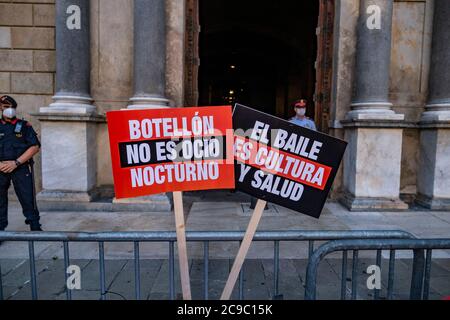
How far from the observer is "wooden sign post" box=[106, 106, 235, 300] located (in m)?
2.42

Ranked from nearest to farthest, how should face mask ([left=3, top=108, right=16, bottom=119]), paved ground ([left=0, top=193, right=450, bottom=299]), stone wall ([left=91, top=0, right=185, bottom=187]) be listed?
paved ground ([left=0, top=193, right=450, bottom=299]) < face mask ([left=3, top=108, right=16, bottom=119]) < stone wall ([left=91, top=0, right=185, bottom=187])

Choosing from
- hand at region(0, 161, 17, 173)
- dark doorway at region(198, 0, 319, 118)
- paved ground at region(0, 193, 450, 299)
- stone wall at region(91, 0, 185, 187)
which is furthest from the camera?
dark doorway at region(198, 0, 319, 118)

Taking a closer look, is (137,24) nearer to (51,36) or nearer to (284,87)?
(51,36)

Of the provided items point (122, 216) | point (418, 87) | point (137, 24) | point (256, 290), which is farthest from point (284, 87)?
point (256, 290)

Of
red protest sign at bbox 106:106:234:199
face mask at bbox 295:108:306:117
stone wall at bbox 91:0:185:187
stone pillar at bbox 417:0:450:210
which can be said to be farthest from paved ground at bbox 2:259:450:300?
stone wall at bbox 91:0:185:187

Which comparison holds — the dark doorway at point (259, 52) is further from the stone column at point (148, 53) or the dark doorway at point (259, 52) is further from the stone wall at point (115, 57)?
the stone column at point (148, 53)

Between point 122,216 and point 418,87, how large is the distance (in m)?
6.88

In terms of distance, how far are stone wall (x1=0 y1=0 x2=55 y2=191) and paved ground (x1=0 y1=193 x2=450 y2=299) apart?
9.05ft

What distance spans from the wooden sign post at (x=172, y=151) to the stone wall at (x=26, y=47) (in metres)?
6.12

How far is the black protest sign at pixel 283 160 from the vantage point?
2393 millimetres

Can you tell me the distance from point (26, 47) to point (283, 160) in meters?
7.37

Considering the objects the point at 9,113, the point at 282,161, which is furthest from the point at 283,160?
the point at 9,113

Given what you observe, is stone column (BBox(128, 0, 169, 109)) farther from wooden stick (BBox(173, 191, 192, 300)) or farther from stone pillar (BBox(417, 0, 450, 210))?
stone pillar (BBox(417, 0, 450, 210))

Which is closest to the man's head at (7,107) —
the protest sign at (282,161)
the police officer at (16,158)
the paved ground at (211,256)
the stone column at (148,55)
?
the police officer at (16,158)
